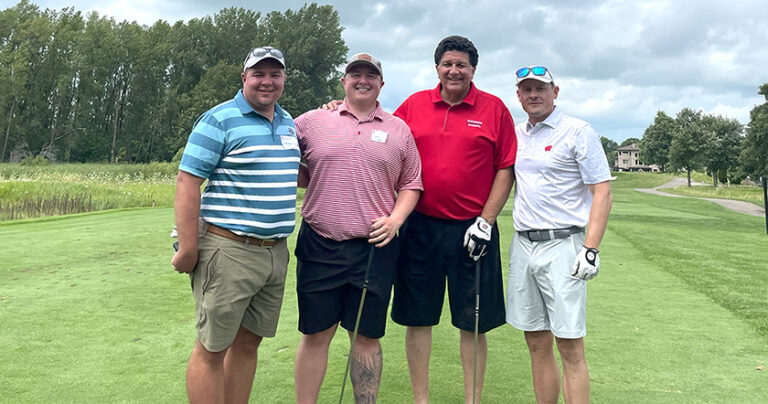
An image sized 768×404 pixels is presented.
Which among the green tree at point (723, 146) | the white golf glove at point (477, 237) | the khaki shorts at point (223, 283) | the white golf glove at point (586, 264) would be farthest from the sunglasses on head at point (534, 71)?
the green tree at point (723, 146)

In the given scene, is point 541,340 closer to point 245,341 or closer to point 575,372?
point 575,372

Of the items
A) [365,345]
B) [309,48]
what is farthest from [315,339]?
[309,48]

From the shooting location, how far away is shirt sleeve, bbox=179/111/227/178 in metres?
2.38

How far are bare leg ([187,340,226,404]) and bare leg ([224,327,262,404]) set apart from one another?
0.18 meters

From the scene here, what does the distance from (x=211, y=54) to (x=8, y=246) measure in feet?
168

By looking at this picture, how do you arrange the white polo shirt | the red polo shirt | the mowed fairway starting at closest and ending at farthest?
the white polo shirt < the red polo shirt < the mowed fairway

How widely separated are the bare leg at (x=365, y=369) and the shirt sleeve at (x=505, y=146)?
126 cm

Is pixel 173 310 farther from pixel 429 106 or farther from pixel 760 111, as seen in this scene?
pixel 760 111

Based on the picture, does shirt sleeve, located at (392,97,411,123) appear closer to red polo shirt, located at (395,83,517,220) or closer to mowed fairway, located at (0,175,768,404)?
red polo shirt, located at (395,83,517,220)

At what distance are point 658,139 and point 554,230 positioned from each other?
241 ft

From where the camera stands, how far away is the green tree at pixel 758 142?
34.0 m

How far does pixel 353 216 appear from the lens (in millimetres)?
2775

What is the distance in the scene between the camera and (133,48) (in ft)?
173

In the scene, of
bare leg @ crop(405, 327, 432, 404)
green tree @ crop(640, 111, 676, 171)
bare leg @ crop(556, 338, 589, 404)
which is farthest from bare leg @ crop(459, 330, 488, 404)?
green tree @ crop(640, 111, 676, 171)
